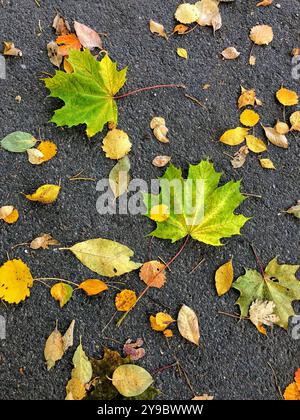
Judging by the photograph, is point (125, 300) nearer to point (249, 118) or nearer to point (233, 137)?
point (233, 137)

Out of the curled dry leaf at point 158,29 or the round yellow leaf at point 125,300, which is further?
the curled dry leaf at point 158,29

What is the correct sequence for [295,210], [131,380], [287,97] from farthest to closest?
[287,97] → [295,210] → [131,380]

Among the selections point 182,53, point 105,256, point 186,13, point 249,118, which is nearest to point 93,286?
point 105,256

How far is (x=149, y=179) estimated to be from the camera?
2.21 metres

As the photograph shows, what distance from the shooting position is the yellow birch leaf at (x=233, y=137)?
2.26 meters

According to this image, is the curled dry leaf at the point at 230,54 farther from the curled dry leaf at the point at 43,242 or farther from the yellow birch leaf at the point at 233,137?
the curled dry leaf at the point at 43,242

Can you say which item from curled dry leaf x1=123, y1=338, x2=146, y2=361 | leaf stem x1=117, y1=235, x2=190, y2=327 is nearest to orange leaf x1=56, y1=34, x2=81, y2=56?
leaf stem x1=117, y1=235, x2=190, y2=327

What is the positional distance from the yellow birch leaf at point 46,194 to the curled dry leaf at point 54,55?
0.54 meters

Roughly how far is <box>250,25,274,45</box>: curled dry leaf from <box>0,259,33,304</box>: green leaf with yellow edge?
1.45 metres

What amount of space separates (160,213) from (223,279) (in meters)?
0.38

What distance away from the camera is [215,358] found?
2.10 metres

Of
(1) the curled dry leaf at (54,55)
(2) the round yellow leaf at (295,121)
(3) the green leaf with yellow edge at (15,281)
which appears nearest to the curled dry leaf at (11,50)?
(1) the curled dry leaf at (54,55)

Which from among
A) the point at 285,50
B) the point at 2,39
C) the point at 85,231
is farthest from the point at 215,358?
the point at 2,39
